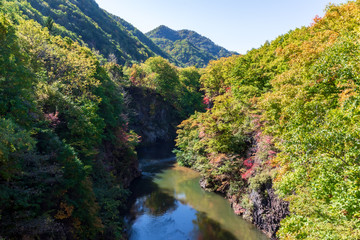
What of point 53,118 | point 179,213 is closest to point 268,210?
point 179,213

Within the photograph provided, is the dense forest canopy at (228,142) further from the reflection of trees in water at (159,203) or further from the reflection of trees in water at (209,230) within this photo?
the reflection of trees in water at (159,203)

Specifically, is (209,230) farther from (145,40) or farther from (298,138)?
(145,40)

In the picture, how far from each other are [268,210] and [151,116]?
1640 inches

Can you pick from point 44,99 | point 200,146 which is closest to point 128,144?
point 200,146

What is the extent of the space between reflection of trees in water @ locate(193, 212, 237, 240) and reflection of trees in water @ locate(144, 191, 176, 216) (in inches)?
149

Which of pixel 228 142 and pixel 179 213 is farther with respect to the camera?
pixel 228 142

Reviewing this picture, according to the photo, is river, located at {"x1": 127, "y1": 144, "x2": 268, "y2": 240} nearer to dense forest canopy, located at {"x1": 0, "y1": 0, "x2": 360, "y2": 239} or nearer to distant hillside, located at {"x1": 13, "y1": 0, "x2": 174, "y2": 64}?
dense forest canopy, located at {"x1": 0, "y1": 0, "x2": 360, "y2": 239}

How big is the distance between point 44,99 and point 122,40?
9871 centimetres

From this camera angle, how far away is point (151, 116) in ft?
183

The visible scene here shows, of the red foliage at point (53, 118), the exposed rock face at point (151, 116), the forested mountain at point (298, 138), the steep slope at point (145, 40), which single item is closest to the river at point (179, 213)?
the forested mountain at point (298, 138)

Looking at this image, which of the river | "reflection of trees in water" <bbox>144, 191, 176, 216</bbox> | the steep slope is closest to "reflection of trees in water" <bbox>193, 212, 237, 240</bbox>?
the river

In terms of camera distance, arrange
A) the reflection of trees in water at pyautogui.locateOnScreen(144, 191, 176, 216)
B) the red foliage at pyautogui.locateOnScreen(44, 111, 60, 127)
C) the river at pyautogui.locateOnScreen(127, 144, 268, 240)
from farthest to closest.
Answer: the reflection of trees in water at pyautogui.locateOnScreen(144, 191, 176, 216)
the river at pyautogui.locateOnScreen(127, 144, 268, 240)
the red foliage at pyautogui.locateOnScreen(44, 111, 60, 127)

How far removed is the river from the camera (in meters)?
18.9

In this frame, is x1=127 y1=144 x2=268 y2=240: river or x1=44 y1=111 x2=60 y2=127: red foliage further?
x1=127 y1=144 x2=268 y2=240: river
